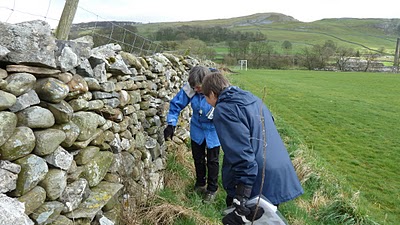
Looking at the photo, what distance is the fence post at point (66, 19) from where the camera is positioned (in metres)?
4.05

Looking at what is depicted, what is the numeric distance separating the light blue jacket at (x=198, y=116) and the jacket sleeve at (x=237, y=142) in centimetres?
177

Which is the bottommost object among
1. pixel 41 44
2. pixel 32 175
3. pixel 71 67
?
pixel 32 175

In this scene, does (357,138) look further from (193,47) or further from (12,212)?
(12,212)

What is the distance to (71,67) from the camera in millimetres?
2973

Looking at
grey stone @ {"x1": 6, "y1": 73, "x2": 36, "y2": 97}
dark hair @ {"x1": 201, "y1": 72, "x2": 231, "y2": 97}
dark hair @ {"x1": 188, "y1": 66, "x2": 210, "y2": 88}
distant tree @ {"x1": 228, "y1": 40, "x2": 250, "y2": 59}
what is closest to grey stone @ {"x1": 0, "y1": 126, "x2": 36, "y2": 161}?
grey stone @ {"x1": 6, "y1": 73, "x2": 36, "y2": 97}

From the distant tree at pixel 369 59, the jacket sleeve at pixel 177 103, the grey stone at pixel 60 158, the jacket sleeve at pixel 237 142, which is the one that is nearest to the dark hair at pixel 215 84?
the jacket sleeve at pixel 237 142

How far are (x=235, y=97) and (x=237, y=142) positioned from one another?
16.6 inches

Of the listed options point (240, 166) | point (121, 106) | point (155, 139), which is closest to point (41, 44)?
point (121, 106)

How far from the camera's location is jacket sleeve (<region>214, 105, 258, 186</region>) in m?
2.99

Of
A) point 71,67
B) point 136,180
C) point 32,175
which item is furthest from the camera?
point 136,180

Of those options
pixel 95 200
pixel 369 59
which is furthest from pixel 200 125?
pixel 369 59

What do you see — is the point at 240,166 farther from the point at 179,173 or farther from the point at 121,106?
the point at 179,173

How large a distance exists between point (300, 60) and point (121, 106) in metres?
66.1

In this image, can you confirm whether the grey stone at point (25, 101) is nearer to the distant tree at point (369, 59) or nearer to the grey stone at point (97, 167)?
the grey stone at point (97, 167)
